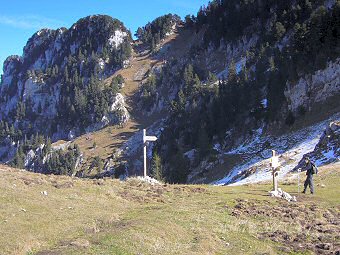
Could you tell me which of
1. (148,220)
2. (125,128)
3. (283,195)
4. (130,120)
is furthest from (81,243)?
(130,120)

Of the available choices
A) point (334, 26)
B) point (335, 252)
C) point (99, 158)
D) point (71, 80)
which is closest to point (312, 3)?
point (334, 26)

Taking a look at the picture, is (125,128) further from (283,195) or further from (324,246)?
(324,246)

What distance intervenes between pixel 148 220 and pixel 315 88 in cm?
5472

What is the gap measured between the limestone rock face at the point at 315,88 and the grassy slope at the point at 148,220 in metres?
39.4

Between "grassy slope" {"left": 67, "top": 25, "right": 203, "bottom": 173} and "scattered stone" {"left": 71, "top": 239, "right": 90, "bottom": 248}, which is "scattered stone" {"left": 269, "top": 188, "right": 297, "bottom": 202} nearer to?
"scattered stone" {"left": 71, "top": 239, "right": 90, "bottom": 248}

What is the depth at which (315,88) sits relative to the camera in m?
64.3

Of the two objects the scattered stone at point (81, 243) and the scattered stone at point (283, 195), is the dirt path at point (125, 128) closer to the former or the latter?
the scattered stone at point (283, 195)

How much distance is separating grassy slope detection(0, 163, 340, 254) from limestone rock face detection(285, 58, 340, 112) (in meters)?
39.4

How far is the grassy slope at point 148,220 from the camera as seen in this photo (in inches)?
531

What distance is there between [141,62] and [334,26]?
145m

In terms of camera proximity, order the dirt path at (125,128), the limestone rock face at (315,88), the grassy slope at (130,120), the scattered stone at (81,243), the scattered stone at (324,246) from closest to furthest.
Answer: the scattered stone at (81,243), the scattered stone at (324,246), the limestone rock face at (315,88), the dirt path at (125,128), the grassy slope at (130,120)

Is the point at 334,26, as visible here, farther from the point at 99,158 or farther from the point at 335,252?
the point at 99,158

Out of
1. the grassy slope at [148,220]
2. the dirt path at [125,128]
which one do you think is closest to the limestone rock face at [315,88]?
the grassy slope at [148,220]

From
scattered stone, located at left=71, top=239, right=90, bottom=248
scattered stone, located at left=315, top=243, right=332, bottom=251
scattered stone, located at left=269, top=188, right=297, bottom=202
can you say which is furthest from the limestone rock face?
scattered stone, located at left=71, top=239, right=90, bottom=248
